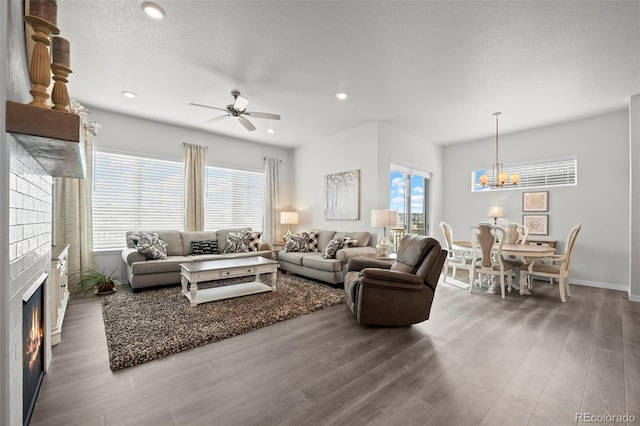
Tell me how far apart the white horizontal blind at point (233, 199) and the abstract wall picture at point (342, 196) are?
1.71 metres

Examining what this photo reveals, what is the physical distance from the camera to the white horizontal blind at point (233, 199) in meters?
5.93

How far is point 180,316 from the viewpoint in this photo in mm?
3043

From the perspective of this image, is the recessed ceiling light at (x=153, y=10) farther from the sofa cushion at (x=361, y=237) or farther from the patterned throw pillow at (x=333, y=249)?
the sofa cushion at (x=361, y=237)

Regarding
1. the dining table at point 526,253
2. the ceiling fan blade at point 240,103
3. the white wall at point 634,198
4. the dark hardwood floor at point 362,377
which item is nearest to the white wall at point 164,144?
the ceiling fan blade at point 240,103

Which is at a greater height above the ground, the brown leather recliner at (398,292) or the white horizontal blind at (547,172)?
the white horizontal blind at (547,172)

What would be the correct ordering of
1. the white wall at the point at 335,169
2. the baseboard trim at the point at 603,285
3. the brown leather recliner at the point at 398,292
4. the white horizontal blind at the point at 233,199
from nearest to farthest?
the brown leather recliner at the point at 398,292
the baseboard trim at the point at 603,285
the white wall at the point at 335,169
the white horizontal blind at the point at 233,199

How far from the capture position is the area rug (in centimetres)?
235

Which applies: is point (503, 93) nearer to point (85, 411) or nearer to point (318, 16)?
point (318, 16)

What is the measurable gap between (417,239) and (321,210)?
10.8 feet

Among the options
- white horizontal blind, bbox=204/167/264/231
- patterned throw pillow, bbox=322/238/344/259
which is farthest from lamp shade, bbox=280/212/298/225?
patterned throw pillow, bbox=322/238/344/259

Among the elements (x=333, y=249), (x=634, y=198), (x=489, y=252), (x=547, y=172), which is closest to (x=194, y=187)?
(x=333, y=249)

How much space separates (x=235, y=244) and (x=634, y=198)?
630 cm
